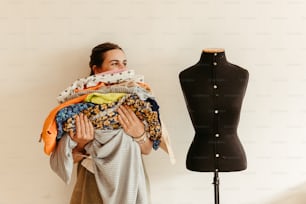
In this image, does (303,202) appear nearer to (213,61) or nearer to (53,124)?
(213,61)

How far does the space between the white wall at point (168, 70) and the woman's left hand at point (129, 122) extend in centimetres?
38

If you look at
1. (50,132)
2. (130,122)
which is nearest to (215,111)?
(130,122)

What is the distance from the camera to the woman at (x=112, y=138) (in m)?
1.81

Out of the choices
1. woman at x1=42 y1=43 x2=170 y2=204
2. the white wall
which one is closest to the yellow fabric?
woman at x1=42 y1=43 x2=170 y2=204

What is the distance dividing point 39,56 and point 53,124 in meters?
0.54

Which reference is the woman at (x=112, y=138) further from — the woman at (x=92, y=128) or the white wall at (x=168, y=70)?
the white wall at (x=168, y=70)

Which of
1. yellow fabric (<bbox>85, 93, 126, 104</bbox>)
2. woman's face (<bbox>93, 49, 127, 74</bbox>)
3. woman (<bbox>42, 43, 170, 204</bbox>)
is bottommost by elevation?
woman (<bbox>42, 43, 170, 204</bbox>)

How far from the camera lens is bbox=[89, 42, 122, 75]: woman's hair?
2006mm

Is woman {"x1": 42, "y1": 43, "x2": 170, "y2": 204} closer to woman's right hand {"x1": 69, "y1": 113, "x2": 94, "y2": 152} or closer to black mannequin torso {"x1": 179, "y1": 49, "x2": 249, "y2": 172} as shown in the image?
woman's right hand {"x1": 69, "y1": 113, "x2": 94, "y2": 152}

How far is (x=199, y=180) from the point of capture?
2236 mm

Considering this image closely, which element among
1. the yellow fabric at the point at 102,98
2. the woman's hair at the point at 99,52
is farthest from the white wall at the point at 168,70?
the yellow fabric at the point at 102,98

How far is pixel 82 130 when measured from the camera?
71.1 inches

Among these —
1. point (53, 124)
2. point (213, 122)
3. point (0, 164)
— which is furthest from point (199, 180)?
point (0, 164)

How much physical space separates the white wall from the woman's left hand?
0.38 m
